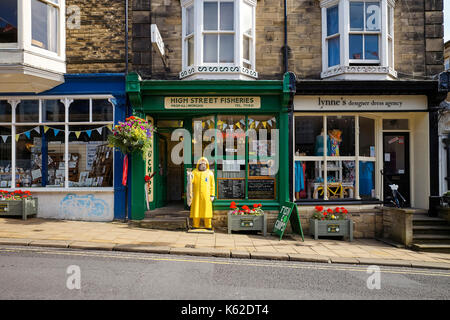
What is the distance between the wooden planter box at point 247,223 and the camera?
8.67m

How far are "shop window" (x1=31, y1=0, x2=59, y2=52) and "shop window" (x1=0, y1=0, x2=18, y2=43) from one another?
1.47 feet

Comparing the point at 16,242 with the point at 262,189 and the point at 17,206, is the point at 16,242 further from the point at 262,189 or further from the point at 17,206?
the point at 262,189

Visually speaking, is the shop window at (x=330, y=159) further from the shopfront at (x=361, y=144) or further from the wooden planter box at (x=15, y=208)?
the wooden planter box at (x=15, y=208)

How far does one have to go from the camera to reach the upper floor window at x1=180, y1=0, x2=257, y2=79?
9.15 m

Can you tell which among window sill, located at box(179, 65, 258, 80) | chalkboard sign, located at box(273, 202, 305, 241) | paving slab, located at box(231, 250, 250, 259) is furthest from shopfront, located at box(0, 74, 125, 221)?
chalkboard sign, located at box(273, 202, 305, 241)

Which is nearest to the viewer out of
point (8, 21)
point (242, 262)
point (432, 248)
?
point (242, 262)

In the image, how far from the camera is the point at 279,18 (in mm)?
9609

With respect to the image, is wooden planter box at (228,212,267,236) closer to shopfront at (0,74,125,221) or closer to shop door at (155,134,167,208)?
shop door at (155,134,167,208)

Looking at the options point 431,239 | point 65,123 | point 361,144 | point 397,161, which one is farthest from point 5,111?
point 431,239

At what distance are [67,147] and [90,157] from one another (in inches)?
28.2

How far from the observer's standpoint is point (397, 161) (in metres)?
10.2

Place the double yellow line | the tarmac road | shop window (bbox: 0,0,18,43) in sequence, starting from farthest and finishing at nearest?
shop window (bbox: 0,0,18,43)
the double yellow line
the tarmac road

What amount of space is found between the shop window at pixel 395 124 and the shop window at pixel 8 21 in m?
11.4
